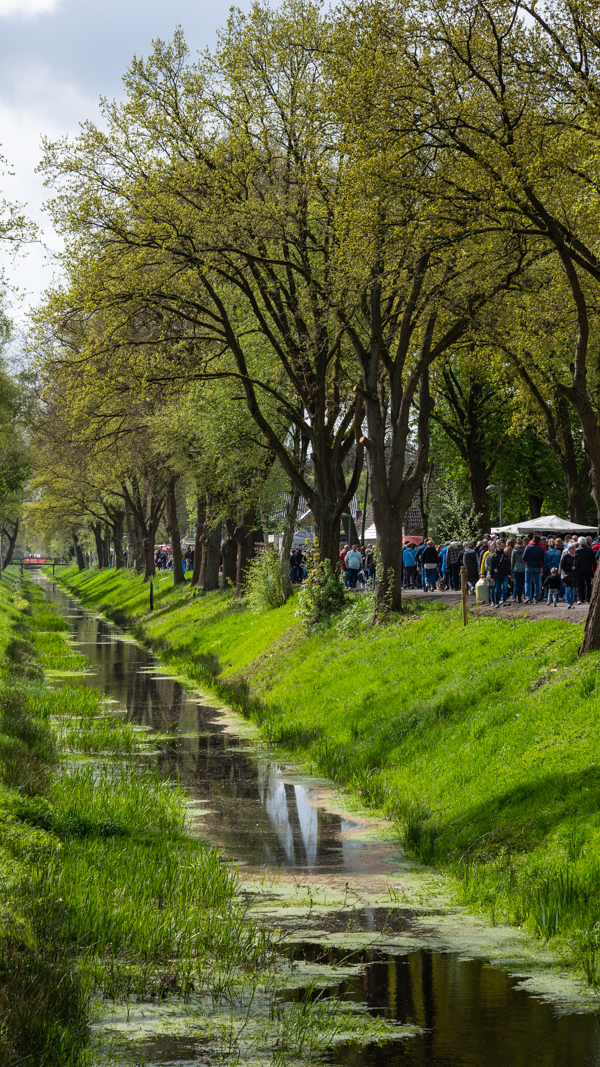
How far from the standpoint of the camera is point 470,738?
1409cm

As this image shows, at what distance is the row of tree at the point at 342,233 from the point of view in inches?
583

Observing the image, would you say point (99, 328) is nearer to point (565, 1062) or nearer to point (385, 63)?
Result: point (385, 63)

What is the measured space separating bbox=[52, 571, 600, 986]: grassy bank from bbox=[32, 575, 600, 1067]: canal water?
779 millimetres

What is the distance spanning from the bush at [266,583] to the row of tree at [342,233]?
2185mm

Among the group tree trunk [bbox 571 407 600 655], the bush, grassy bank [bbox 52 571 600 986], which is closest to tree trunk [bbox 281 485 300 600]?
the bush

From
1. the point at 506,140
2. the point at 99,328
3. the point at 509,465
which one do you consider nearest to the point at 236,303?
the point at 99,328

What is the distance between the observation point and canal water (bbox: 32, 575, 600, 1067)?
679 cm

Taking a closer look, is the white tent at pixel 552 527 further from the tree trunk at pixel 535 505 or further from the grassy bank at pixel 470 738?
the grassy bank at pixel 470 738

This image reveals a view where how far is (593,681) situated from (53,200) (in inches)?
576

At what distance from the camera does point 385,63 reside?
51.1 feet

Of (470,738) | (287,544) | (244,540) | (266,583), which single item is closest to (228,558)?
(244,540)

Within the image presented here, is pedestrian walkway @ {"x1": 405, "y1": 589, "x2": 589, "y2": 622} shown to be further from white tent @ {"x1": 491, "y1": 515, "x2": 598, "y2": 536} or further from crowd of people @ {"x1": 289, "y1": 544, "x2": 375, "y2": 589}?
white tent @ {"x1": 491, "y1": 515, "x2": 598, "y2": 536}

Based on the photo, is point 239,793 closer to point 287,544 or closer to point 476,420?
point 287,544

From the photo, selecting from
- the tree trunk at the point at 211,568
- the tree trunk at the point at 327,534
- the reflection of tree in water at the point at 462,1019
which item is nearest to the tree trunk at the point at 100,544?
the tree trunk at the point at 211,568
